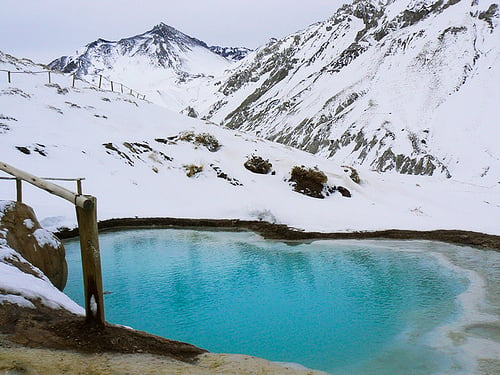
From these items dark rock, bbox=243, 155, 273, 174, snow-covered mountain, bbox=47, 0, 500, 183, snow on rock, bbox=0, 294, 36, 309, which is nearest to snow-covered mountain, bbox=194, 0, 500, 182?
snow-covered mountain, bbox=47, 0, 500, 183

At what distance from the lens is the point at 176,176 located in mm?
24188

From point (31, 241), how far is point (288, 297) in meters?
6.16

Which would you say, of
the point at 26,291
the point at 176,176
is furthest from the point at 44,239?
the point at 176,176

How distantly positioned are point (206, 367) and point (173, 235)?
12.6m

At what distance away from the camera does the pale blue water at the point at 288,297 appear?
8.58 metres

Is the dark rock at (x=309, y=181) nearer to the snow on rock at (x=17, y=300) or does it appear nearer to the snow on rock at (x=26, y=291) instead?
the snow on rock at (x=26, y=291)

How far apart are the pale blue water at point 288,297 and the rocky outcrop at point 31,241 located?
1695 mm

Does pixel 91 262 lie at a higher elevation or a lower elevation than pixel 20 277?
higher

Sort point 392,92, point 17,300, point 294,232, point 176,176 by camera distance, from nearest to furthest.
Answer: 1. point 17,300
2. point 294,232
3. point 176,176
4. point 392,92

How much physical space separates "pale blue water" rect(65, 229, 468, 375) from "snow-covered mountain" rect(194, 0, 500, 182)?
3555cm

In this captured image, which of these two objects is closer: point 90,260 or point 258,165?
point 90,260

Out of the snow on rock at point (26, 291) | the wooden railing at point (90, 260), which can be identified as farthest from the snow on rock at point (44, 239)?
the wooden railing at point (90, 260)

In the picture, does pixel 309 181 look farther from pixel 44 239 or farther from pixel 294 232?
pixel 44 239

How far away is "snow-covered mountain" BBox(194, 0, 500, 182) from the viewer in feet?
170
